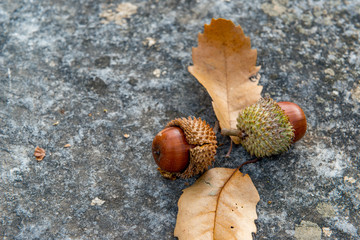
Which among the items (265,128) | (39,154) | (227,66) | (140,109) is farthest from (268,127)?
(39,154)

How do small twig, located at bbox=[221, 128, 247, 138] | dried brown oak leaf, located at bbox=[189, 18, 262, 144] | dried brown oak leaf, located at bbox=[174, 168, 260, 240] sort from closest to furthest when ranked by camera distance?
dried brown oak leaf, located at bbox=[174, 168, 260, 240] → small twig, located at bbox=[221, 128, 247, 138] → dried brown oak leaf, located at bbox=[189, 18, 262, 144]

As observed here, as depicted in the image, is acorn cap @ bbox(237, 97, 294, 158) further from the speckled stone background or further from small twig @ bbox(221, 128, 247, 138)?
the speckled stone background

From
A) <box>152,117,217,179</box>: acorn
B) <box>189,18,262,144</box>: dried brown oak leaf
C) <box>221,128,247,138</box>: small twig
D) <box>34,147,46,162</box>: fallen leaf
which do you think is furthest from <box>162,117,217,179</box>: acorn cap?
<box>34,147,46,162</box>: fallen leaf

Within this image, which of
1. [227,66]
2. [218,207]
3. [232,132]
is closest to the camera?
[218,207]

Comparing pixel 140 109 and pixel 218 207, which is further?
pixel 140 109

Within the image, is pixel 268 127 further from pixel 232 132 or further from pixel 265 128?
pixel 232 132

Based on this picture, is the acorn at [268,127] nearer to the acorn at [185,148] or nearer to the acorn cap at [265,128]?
the acorn cap at [265,128]

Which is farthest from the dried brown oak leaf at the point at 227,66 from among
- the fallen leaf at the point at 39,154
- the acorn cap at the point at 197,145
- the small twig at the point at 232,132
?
the fallen leaf at the point at 39,154
